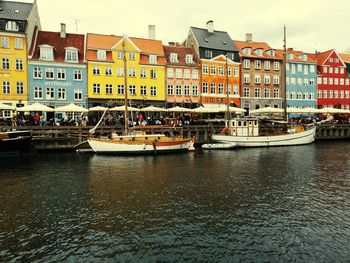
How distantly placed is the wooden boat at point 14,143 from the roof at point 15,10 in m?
23.8

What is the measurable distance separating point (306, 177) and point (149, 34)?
146 ft

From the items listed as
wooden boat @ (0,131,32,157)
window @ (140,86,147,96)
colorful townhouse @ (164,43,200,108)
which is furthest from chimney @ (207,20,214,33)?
wooden boat @ (0,131,32,157)

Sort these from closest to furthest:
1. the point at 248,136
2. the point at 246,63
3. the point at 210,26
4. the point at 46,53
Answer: the point at 248,136 → the point at 46,53 → the point at 210,26 → the point at 246,63

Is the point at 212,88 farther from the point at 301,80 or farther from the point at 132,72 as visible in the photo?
the point at 301,80

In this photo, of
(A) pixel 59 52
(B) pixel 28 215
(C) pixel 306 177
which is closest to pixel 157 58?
(A) pixel 59 52

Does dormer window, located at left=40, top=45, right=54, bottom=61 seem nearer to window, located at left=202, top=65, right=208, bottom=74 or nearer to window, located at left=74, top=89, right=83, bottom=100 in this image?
window, located at left=74, top=89, right=83, bottom=100

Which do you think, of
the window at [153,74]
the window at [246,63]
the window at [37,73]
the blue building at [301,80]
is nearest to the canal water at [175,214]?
the window at [37,73]

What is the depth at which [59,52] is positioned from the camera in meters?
47.5

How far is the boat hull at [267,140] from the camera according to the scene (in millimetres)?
36531

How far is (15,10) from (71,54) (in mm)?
10061

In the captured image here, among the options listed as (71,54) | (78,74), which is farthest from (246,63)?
(71,54)

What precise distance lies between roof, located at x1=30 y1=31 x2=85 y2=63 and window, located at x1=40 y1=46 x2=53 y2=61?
724mm

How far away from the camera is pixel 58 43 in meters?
48.7

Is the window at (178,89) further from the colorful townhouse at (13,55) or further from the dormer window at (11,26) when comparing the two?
the dormer window at (11,26)
